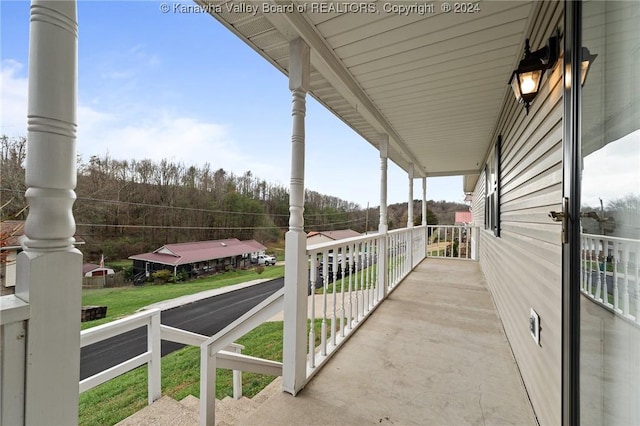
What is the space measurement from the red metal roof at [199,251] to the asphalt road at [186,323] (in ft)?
2.76

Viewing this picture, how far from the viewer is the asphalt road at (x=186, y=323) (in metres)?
3.18

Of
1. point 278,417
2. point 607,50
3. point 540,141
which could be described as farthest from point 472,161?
point 278,417

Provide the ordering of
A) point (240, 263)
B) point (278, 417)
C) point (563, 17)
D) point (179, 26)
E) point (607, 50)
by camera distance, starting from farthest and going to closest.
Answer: point (240, 263), point (179, 26), point (278, 417), point (563, 17), point (607, 50)

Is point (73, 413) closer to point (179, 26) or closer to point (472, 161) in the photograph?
point (179, 26)

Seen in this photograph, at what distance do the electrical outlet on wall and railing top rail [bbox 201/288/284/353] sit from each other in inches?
66.5

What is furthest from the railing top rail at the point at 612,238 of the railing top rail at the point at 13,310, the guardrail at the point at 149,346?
the guardrail at the point at 149,346

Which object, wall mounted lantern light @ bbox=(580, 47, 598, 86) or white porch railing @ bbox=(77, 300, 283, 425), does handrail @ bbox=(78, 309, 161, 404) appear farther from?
wall mounted lantern light @ bbox=(580, 47, 598, 86)

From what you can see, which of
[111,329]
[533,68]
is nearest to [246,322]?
[111,329]

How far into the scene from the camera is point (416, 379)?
2.09m

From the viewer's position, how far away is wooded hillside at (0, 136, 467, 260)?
2117mm

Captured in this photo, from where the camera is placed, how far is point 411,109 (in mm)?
3562

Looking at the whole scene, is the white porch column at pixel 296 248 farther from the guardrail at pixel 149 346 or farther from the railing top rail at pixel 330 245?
the guardrail at pixel 149 346

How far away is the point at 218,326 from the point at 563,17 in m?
5.50

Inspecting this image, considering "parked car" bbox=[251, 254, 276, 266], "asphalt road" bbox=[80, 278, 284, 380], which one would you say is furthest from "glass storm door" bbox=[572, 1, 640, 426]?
"parked car" bbox=[251, 254, 276, 266]
